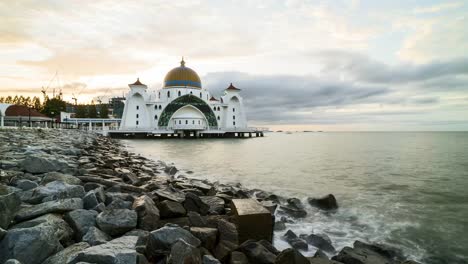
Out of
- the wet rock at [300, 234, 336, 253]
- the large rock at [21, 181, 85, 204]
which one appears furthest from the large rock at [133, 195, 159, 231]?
the wet rock at [300, 234, 336, 253]

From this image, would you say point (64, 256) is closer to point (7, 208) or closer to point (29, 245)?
point (29, 245)

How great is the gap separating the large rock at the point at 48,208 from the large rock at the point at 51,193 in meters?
0.54

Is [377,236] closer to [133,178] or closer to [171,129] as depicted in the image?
[133,178]

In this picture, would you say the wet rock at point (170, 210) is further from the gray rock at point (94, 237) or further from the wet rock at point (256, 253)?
the wet rock at point (256, 253)

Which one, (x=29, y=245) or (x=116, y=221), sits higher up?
(x=29, y=245)

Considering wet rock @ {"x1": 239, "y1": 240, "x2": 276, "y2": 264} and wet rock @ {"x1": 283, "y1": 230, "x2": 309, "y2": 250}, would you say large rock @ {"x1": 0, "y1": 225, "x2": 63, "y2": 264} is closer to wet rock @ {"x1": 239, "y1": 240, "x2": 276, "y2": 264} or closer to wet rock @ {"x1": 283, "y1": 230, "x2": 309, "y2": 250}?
wet rock @ {"x1": 239, "y1": 240, "x2": 276, "y2": 264}

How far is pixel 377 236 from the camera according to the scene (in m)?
6.15

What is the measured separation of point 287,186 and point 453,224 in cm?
577

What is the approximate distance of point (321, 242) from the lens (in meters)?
5.42

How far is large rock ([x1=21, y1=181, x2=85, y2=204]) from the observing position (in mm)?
4273

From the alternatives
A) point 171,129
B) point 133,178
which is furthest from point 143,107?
point 133,178

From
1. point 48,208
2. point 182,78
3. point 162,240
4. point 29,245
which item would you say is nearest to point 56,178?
point 48,208

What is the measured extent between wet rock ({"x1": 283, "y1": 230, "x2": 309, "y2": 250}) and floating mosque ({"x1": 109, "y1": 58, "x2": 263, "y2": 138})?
199ft

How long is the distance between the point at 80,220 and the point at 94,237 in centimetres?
52
